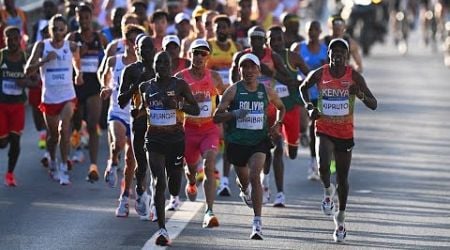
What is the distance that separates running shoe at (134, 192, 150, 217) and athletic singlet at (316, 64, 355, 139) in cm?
180

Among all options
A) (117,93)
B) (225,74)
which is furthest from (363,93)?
(225,74)

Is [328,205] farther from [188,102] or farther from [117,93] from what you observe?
[117,93]

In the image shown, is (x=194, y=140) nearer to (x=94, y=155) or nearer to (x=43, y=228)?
(x=43, y=228)

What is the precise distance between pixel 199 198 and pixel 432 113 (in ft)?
36.7

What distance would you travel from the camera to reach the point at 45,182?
60.5ft

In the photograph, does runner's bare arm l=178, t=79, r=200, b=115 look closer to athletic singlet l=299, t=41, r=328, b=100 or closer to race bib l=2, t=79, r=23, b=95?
race bib l=2, t=79, r=23, b=95

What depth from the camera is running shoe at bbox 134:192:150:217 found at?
1548cm

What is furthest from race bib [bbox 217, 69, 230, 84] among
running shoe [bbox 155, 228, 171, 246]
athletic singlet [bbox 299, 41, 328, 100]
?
running shoe [bbox 155, 228, 171, 246]

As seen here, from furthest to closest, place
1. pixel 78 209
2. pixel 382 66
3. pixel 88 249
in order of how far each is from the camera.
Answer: pixel 382 66, pixel 78 209, pixel 88 249

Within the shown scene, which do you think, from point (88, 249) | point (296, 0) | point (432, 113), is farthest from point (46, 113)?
point (296, 0)

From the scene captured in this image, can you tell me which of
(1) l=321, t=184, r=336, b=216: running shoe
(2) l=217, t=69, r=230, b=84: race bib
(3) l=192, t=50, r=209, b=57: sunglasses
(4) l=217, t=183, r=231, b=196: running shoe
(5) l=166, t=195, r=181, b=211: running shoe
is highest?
(3) l=192, t=50, r=209, b=57: sunglasses

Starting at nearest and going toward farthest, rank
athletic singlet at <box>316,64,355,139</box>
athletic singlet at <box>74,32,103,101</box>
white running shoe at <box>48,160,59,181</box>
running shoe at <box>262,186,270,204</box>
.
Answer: athletic singlet at <box>316,64,355,139</box>
running shoe at <box>262,186,270,204</box>
white running shoe at <box>48,160,59,181</box>
athletic singlet at <box>74,32,103,101</box>

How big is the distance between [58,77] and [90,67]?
1.11 meters

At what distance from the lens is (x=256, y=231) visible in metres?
14.5
